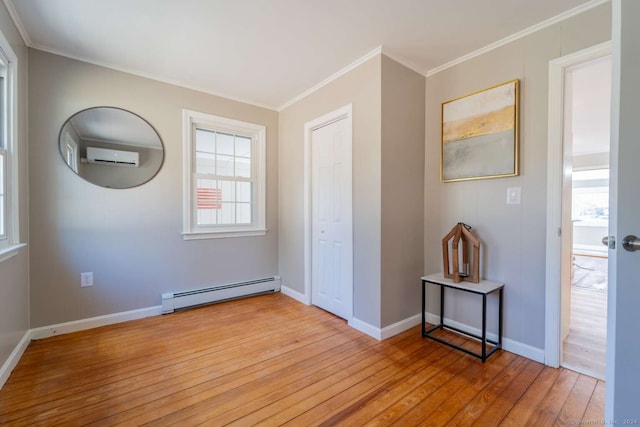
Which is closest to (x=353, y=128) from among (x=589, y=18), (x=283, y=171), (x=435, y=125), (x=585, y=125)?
(x=435, y=125)

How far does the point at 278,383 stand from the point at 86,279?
6.77 ft

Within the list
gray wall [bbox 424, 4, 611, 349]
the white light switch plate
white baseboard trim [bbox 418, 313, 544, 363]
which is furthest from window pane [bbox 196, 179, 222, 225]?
the white light switch plate

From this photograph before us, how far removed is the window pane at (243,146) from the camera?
11.5 ft

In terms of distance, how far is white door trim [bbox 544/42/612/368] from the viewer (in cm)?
193

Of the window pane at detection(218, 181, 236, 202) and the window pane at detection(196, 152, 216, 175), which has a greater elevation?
the window pane at detection(196, 152, 216, 175)

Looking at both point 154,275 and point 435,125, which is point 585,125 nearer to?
point 435,125

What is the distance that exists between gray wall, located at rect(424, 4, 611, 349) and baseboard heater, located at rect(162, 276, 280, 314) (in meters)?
2.15

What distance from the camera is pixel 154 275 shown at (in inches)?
114

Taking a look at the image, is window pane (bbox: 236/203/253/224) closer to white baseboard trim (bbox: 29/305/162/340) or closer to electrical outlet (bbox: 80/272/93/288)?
white baseboard trim (bbox: 29/305/162/340)

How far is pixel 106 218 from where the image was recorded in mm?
2617

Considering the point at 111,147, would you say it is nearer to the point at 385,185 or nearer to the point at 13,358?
the point at 13,358

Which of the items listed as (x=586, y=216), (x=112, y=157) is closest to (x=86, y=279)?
(x=112, y=157)

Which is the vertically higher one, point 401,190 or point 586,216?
point 401,190

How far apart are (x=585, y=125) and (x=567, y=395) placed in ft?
15.3
